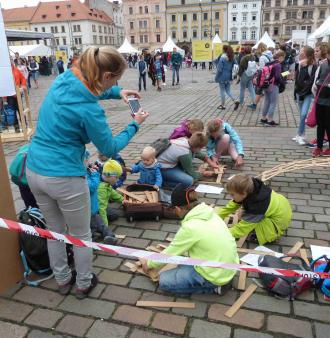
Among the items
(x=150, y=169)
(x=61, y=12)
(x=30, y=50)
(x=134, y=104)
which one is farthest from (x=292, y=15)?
(x=134, y=104)

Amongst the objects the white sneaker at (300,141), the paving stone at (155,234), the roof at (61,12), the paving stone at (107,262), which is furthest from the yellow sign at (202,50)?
the roof at (61,12)

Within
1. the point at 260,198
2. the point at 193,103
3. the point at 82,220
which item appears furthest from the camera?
the point at 193,103

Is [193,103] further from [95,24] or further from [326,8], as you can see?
[326,8]

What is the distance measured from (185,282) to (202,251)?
30 centimetres

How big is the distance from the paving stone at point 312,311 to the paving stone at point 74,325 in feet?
5.11

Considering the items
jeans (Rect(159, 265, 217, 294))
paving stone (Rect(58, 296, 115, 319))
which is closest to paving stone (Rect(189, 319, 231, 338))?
jeans (Rect(159, 265, 217, 294))

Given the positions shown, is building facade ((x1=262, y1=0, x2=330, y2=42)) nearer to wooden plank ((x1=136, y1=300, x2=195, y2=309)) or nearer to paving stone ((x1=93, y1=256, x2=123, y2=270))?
paving stone ((x1=93, y1=256, x2=123, y2=270))

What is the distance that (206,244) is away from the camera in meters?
2.63

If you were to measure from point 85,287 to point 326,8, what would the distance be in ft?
340

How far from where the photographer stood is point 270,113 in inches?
339

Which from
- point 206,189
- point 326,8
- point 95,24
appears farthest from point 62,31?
point 206,189

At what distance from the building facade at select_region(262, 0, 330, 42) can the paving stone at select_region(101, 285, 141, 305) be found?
324 ft

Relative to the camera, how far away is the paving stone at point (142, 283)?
292 centimetres

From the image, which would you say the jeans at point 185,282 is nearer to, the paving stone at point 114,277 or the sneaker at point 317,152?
the paving stone at point 114,277
